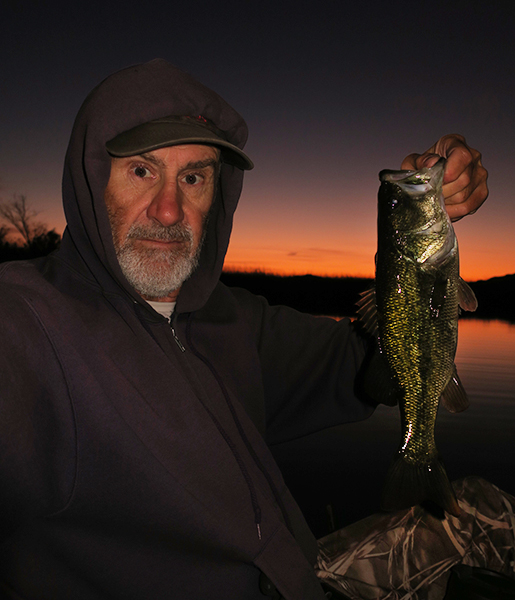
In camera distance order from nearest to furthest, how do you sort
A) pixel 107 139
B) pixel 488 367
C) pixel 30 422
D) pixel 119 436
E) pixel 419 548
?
1. pixel 30 422
2. pixel 119 436
3. pixel 107 139
4. pixel 419 548
5. pixel 488 367

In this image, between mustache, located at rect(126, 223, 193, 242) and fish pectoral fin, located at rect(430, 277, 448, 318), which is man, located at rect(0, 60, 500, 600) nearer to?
mustache, located at rect(126, 223, 193, 242)

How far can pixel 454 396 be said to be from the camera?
202 cm

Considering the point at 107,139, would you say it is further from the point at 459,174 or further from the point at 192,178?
the point at 459,174

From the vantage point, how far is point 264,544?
200 centimetres

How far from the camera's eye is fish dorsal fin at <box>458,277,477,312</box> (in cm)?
202

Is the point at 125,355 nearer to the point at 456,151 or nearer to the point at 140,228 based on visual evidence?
the point at 140,228

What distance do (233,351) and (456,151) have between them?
155 centimetres

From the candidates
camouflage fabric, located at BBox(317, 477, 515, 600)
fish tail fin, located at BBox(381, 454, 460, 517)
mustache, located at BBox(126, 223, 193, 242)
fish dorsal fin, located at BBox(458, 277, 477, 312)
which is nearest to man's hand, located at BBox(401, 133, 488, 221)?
fish dorsal fin, located at BBox(458, 277, 477, 312)

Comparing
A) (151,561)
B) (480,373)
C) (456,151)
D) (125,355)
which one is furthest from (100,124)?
(480,373)

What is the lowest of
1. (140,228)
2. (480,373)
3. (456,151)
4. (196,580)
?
(480,373)

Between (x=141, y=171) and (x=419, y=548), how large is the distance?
305 centimetres

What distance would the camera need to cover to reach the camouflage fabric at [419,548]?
2.99 m

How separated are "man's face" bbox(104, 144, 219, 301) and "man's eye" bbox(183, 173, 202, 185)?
12 millimetres

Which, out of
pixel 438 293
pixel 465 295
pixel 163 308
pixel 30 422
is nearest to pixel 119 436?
pixel 30 422
